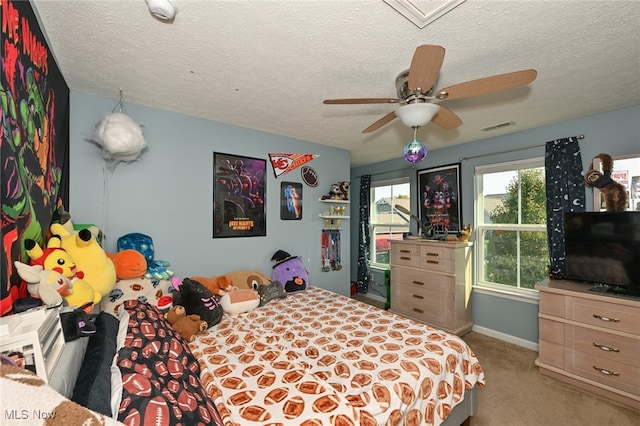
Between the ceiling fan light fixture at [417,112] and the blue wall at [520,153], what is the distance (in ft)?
6.98

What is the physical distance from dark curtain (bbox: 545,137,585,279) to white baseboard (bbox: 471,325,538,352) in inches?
32.7

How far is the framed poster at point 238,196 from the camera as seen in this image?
276 centimetres

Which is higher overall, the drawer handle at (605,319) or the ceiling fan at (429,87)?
the ceiling fan at (429,87)

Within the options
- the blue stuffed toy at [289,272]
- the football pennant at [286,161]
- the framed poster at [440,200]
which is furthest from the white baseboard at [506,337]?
the football pennant at [286,161]

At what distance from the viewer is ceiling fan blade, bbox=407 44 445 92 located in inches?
46.2

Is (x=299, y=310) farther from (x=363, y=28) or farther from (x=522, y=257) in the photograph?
(x=522, y=257)

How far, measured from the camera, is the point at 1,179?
0.91 meters

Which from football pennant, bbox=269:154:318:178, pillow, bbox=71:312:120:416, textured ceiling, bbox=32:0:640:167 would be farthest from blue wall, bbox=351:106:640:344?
pillow, bbox=71:312:120:416

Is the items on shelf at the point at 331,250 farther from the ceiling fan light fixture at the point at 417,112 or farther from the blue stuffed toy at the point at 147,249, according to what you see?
the ceiling fan light fixture at the point at 417,112

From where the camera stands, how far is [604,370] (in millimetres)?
2127

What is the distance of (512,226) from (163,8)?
380cm

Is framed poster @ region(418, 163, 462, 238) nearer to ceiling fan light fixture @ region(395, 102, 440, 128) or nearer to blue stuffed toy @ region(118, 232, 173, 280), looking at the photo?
ceiling fan light fixture @ region(395, 102, 440, 128)

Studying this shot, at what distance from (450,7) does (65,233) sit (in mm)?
2274

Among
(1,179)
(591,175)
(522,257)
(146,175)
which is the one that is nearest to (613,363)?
(522,257)
